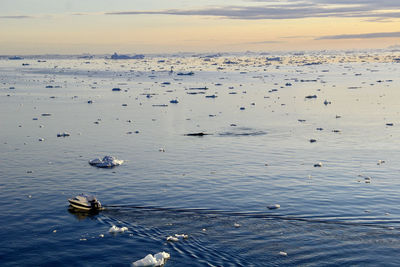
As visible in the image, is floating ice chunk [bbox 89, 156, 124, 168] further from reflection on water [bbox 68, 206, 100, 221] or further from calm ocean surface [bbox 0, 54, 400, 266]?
reflection on water [bbox 68, 206, 100, 221]

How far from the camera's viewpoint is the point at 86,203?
2812cm

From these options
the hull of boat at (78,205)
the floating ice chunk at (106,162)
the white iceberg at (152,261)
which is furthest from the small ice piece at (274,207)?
the floating ice chunk at (106,162)

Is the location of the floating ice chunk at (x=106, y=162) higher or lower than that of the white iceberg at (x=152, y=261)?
higher

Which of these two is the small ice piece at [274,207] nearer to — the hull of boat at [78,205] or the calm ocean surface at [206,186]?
the calm ocean surface at [206,186]

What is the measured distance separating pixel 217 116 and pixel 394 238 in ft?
139

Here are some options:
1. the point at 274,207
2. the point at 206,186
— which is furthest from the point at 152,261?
the point at 206,186

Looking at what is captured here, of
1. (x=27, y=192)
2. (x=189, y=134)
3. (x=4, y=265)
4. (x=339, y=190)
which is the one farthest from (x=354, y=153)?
(x=4, y=265)

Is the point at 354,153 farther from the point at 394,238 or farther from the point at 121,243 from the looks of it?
the point at 121,243

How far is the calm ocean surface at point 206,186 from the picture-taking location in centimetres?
2350

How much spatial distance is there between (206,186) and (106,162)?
29.4ft

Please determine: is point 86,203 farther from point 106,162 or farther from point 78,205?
point 106,162

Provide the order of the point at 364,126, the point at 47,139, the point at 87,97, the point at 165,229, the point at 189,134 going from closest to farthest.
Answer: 1. the point at 165,229
2. the point at 47,139
3. the point at 189,134
4. the point at 364,126
5. the point at 87,97

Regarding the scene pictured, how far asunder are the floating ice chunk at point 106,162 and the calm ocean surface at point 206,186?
2.73 ft

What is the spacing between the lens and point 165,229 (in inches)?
1019
